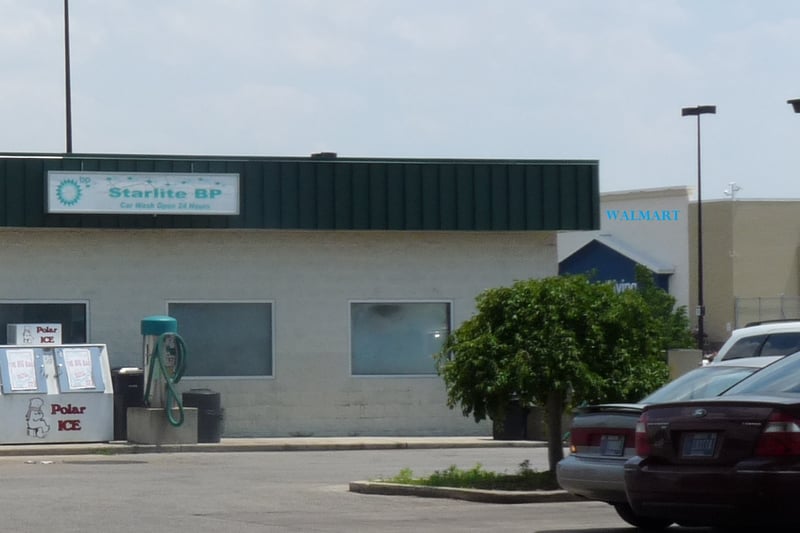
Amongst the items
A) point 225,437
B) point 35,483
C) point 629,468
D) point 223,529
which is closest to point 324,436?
point 225,437

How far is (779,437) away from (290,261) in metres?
19.4

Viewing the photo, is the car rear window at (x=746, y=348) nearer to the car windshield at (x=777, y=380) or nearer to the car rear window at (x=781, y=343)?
the car rear window at (x=781, y=343)

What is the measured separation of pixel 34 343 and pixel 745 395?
1897 centimetres

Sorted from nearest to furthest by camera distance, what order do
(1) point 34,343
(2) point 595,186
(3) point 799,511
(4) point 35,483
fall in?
(3) point 799,511, (4) point 35,483, (1) point 34,343, (2) point 595,186

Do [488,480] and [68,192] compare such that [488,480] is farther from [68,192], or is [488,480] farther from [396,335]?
[68,192]

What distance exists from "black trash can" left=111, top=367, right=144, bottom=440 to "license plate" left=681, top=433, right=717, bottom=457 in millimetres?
17128

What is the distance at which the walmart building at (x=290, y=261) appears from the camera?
91.0ft

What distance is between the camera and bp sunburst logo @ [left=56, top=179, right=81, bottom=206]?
1075 inches

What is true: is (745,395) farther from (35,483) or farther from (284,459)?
(284,459)

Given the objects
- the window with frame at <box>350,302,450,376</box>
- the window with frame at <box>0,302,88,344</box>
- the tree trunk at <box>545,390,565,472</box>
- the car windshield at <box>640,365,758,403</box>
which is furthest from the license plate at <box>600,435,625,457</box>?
the window with frame at <box>0,302,88,344</box>

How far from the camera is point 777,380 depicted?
11078mm

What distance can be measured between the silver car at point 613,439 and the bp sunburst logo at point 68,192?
15654 mm

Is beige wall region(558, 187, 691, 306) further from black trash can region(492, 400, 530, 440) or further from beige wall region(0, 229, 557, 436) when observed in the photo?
black trash can region(492, 400, 530, 440)

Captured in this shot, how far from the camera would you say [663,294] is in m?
62.9
